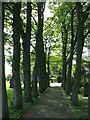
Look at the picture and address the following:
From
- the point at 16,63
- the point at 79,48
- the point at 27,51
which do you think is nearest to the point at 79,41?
the point at 79,48

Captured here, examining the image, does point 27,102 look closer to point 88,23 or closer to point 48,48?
point 88,23

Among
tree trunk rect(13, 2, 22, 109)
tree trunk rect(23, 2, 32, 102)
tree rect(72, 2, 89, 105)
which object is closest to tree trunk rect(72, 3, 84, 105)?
tree rect(72, 2, 89, 105)

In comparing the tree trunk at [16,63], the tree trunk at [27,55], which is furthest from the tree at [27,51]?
the tree trunk at [16,63]

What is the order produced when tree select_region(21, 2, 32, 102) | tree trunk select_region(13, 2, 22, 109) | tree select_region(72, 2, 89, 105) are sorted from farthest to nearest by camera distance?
tree select_region(21, 2, 32, 102)
tree select_region(72, 2, 89, 105)
tree trunk select_region(13, 2, 22, 109)

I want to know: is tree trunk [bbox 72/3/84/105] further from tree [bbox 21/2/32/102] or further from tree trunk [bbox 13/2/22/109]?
tree trunk [bbox 13/2/22/109]

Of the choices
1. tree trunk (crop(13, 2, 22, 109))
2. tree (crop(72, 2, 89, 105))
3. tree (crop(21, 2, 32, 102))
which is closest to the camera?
tree trunk (crop(13, 2, 22, 109))

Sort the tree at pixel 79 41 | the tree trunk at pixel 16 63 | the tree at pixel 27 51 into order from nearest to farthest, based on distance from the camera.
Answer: the tree trunk at pixel 16 63 < the tree at pixel 79 41 < the tree at pixel 27 51

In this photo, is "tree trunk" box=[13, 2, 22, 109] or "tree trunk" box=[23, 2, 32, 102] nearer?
"tree trunk" box=[13, 2, 22, 109]

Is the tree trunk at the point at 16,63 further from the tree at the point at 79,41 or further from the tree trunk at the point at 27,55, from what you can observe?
the tree at the point at 79,41

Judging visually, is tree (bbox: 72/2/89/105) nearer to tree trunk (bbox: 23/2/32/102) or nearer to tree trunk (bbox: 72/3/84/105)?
tree trunk (bbox: 72/3/84/105)

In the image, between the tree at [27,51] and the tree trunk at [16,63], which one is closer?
the tree trunk at [16,63]

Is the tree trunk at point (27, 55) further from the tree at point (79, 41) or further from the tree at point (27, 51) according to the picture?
the tree at point (79, 41)

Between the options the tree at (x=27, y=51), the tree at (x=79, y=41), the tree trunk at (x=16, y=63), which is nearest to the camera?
the tree trunk at (x=16, y=63)

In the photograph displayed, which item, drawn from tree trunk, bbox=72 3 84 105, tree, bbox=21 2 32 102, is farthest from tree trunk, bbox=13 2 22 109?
tree trunk, bbox=72 3 84 105
